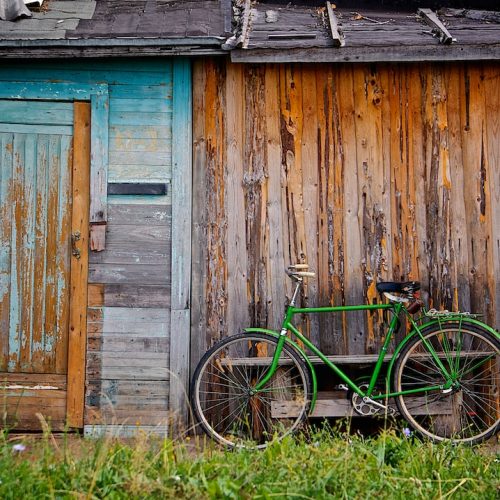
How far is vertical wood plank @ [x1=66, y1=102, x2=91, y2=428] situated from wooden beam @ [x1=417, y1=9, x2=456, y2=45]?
112 inches

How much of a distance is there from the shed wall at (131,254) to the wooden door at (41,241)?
0.68ft

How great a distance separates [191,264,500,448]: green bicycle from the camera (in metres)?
5.82

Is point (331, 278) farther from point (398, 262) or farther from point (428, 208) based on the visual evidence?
point (428, 208)

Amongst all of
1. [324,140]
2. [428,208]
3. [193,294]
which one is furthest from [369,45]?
[193,294]

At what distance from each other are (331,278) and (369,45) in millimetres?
1841

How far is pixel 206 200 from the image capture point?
20.6 ft

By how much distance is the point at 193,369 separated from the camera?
619 cm

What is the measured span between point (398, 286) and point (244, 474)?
2271 mm

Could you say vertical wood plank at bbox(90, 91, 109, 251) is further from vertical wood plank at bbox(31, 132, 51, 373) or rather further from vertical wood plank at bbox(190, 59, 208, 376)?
vertical wood plank at bbox(190, 59, 208, 376)

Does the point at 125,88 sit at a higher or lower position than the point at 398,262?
higher

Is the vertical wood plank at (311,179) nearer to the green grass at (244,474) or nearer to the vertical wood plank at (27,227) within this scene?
the green grass at (244,474)

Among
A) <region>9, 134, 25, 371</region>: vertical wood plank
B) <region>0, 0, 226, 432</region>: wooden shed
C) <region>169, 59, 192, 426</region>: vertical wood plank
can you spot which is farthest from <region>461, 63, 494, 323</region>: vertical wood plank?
<region>9, 134, 25, 371</region>: vertical wood plank

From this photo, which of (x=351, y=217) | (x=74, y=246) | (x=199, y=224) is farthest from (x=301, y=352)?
(x=74, y=246)

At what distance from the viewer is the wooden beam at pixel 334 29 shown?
18.9ft
